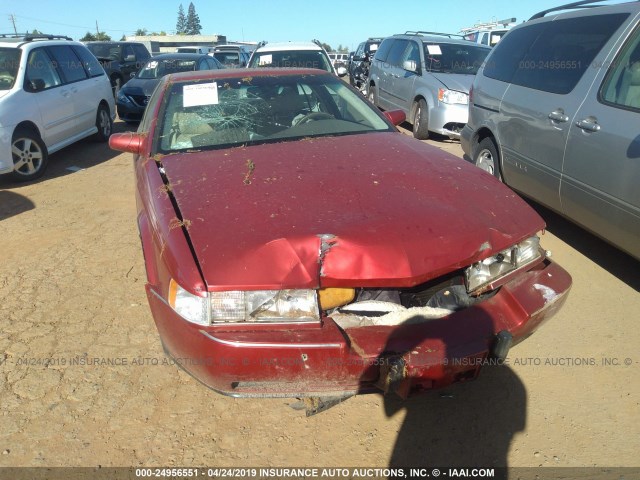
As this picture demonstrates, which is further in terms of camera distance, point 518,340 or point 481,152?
point 481,152

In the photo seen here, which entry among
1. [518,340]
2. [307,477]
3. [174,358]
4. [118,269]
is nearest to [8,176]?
[118,269]

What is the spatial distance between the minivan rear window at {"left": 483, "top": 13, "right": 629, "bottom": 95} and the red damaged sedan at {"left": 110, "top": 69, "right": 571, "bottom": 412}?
1796mm

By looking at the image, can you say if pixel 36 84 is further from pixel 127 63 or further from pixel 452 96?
pixel 127 63

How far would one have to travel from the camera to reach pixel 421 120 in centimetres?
833

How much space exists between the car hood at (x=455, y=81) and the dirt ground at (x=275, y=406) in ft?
16.6

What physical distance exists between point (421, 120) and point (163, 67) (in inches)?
243

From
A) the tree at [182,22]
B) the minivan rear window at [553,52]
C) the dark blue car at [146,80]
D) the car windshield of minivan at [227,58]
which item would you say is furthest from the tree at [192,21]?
the minivan rear window at [553,52]

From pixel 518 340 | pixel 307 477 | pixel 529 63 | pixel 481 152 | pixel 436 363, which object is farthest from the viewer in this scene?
pixel 481 152

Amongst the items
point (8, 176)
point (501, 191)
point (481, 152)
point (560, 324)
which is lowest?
point (8, 176)

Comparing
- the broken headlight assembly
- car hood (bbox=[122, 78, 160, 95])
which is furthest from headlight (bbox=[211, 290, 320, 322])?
car hood (bbox=[122, 78, 160, 95])

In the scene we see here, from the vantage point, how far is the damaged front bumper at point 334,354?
1.90 meters

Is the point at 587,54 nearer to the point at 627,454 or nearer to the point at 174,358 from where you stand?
the point at 627,454

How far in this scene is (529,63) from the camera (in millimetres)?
4480

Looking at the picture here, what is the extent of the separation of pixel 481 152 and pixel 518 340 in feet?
10.7
